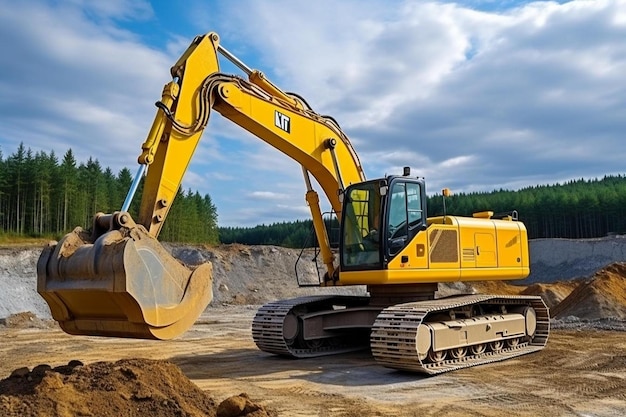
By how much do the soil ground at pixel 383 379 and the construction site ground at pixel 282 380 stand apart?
0.05 ft

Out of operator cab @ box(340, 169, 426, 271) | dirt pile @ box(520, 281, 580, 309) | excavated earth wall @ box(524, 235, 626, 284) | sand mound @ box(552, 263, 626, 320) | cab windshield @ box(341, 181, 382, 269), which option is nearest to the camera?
operator cab @ box(340, 169, 426, 271)

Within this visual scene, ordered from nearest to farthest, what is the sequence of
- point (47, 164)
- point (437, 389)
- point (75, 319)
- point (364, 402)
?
point (75, 319), point (364, 402), point (437, 389), point (47, 164)

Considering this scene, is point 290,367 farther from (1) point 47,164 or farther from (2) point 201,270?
(1) point 47,164

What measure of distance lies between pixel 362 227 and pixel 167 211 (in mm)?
3816

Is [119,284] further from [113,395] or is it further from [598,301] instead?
[598,301]

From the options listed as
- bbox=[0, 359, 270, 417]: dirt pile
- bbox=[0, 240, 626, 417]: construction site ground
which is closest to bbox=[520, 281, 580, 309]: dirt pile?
bbox=[0, 240, 626, 417]: construction site ground

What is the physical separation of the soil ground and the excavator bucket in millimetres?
1729

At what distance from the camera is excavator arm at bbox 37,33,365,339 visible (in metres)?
6.16

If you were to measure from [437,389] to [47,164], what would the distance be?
177 ft

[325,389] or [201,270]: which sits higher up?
[201,270]

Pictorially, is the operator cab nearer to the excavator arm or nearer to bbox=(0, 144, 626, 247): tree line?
the excavator arm

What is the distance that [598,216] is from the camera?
70062 mm

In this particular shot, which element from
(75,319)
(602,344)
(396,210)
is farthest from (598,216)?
(75,319)

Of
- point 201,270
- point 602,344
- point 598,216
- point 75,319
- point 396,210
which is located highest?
point 598,216
